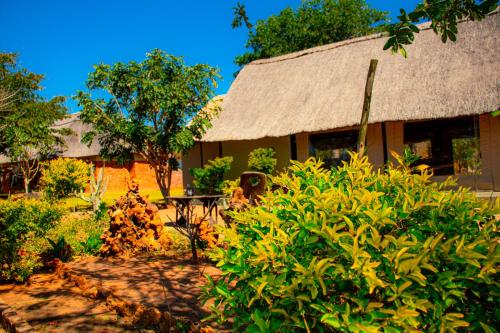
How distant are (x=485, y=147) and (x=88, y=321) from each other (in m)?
11.0

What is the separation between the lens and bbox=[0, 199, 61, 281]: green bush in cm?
500

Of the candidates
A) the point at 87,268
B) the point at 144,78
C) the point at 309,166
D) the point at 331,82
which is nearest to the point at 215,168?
the point at 144,78

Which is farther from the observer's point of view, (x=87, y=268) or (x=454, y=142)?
(x=454, y=142)

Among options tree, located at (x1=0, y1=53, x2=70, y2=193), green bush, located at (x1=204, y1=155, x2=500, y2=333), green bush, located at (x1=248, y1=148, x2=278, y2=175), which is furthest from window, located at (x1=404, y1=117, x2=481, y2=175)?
tree, located at (x1=0, y1=53, x2=70, y2=193)

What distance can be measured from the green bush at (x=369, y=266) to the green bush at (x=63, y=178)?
44.5ft

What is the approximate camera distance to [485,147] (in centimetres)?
1109

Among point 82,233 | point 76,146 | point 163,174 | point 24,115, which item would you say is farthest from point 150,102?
point 76,146

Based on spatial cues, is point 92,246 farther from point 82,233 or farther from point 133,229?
point 82,233

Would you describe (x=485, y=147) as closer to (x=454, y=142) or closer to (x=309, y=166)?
(x=454, y=142)

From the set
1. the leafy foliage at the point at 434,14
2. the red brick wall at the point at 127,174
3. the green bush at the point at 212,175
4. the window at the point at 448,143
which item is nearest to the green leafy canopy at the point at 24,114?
the red brick wall at the point at 127,174

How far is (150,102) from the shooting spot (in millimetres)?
12750

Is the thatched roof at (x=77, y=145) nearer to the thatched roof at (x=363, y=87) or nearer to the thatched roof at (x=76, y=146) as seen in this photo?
the thatched roof at (x=76, y=146)

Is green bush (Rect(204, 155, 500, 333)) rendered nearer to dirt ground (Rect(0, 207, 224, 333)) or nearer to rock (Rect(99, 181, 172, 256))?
dirt ground (Rect(0, 207, 224, 333))

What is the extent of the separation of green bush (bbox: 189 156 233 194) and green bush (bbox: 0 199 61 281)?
303 inches
